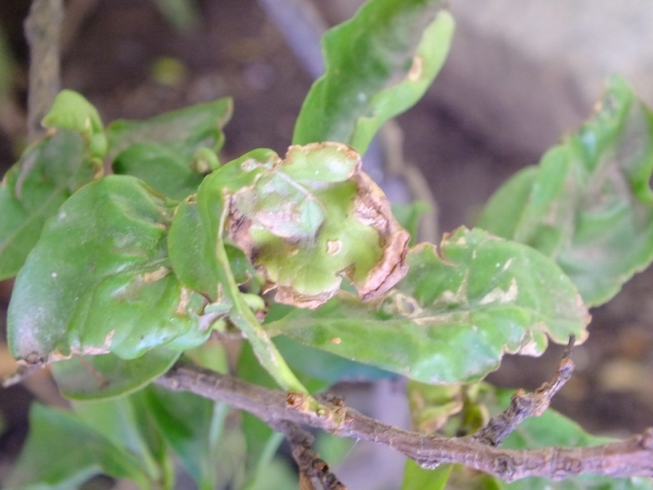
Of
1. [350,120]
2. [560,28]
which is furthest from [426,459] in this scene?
[560,28]

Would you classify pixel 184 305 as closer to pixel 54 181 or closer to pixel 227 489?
pixel 54 181

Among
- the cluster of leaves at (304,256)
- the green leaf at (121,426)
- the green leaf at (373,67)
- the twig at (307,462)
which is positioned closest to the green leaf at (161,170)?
the cluster of leaves at (304,256)

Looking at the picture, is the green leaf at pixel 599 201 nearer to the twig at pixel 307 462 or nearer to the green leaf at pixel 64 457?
the twig at pixel 307 462

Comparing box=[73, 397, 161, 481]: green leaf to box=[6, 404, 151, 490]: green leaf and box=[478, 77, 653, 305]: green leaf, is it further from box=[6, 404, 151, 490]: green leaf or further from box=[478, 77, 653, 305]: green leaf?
box=[478, 77, 653, 305]: green leaf

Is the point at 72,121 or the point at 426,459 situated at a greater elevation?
the point at 72,121

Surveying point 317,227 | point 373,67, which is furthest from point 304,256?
point 373,67

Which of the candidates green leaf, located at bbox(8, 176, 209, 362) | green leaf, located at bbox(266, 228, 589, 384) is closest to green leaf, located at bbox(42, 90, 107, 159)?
green leaf, located at bbox(8, 176, 209, 362)
